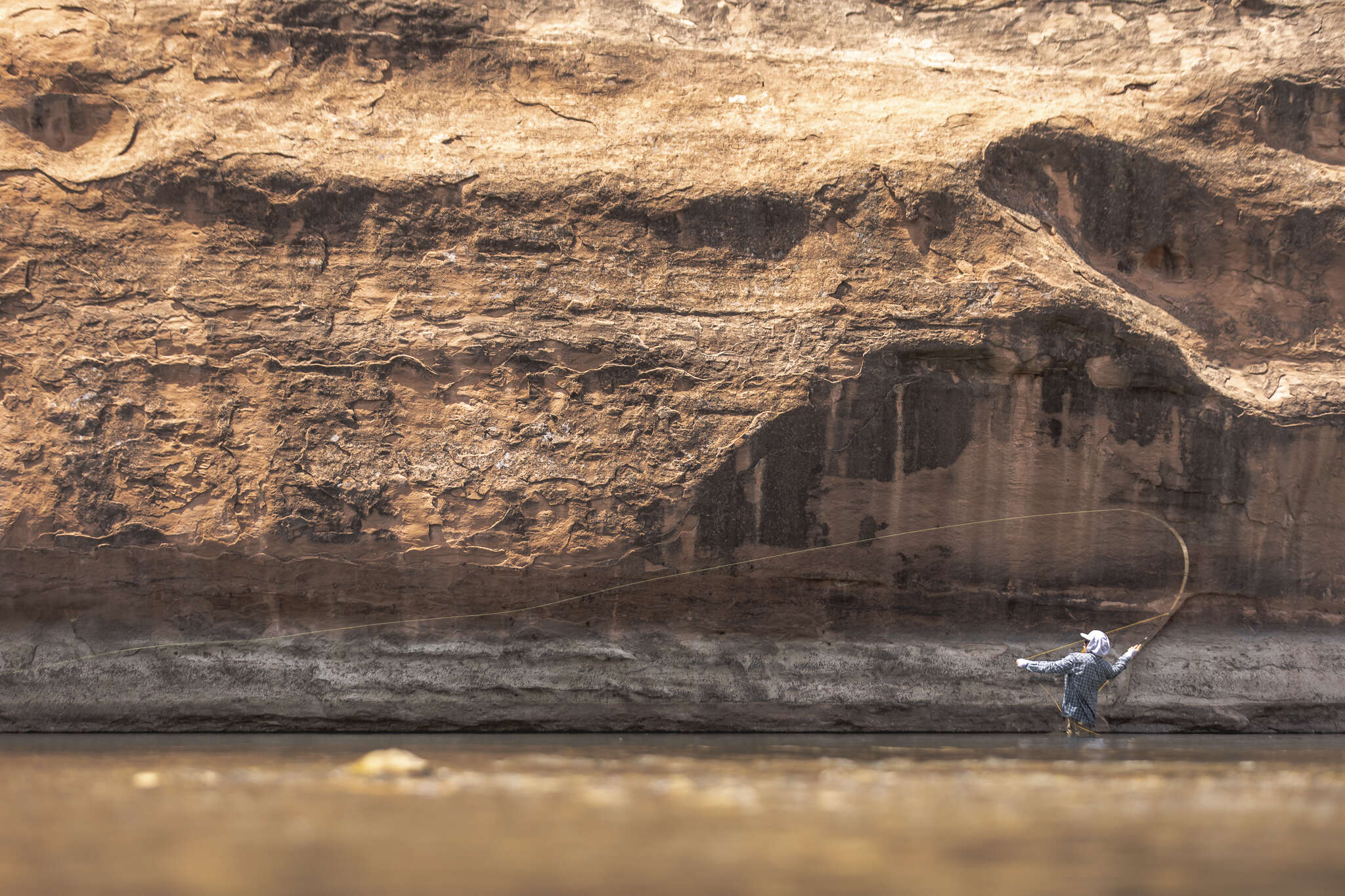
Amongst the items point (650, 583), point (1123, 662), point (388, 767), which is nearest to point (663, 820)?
point (388, 767)

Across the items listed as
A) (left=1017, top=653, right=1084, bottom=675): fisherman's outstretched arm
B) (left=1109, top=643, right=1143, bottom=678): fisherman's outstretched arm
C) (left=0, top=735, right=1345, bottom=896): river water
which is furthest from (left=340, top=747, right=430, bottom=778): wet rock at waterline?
(left=1109, top=643, right=1143, bottom=678): fisherman's outstretched arm

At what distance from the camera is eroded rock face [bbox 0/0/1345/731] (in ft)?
12.0

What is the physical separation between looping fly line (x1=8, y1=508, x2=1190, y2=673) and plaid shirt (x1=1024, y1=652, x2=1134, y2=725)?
0.19m

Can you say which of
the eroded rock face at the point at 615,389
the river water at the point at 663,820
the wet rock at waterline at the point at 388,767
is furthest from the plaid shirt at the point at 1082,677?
the wet rock at waterline at the point at 388,767

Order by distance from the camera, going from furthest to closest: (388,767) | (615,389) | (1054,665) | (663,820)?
1. (615,389)
2. (1054,665)
3. (388,767)
4. (663,820)

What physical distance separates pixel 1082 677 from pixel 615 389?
225 cm

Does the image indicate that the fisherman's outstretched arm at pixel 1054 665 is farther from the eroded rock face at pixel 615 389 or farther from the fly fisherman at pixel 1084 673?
the eroded rock face at pixel 615 389

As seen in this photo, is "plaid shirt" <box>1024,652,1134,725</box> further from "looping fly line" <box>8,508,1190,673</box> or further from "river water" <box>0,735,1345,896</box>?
"river water" <box>0,735,1345,896</box>

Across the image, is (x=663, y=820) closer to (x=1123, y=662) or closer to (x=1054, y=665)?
(x=1054, y=665)

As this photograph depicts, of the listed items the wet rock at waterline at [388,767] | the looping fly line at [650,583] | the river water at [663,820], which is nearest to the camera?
the river water at [663,820]

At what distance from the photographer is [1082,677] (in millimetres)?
3658

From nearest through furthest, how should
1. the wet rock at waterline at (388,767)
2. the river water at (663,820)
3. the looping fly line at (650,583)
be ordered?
the river water at (663,820) < the wet rock at waterline at (388,767) < the looping fly line at (650,583)

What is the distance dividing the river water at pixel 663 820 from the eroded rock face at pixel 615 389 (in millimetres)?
463

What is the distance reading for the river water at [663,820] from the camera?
1.88 metres
